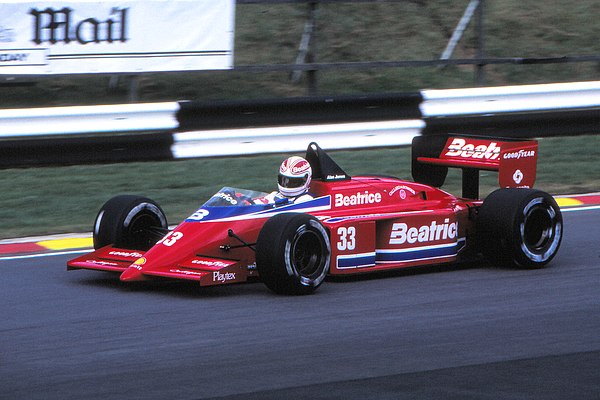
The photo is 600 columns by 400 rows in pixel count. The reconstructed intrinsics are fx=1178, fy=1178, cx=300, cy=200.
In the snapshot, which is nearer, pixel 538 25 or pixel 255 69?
pixel 255 69

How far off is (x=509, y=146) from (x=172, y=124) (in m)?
4.97

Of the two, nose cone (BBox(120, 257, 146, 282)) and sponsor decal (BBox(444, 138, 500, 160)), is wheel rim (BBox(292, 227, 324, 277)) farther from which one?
sponsor decal (BBox(444, 138, 500, 160))

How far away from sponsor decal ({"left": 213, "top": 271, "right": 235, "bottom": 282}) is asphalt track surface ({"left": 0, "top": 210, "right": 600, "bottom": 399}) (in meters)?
0.14

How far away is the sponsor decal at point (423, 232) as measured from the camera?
8039 mm

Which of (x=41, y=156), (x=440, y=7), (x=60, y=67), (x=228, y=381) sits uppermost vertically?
(x=440, y=7)

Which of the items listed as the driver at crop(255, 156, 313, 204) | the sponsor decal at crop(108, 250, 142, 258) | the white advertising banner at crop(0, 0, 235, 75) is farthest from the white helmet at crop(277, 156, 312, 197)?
the white advertising banner at crop(0, 0, 235, 75)

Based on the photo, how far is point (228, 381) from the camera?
556 cm

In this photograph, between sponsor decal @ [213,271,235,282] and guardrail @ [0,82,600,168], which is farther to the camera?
guardrail @ [0,82,600,168]

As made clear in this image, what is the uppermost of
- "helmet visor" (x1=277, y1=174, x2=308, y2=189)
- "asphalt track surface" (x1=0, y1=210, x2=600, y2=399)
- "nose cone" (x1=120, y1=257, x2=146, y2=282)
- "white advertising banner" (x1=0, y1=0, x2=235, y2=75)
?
"white advertising banner" (x1=0, y1=0, x2=235, y2=75)

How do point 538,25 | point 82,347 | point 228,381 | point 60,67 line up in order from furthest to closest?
point 538,25, point 60,67, point 82,347, point 228,381

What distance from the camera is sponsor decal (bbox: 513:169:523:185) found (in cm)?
886

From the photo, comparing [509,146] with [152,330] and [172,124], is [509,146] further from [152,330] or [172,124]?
[172,124]

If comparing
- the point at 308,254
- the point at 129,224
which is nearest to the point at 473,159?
the point at 308,254

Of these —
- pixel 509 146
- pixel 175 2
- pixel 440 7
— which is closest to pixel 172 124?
pixel 175 2
